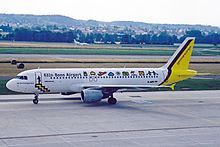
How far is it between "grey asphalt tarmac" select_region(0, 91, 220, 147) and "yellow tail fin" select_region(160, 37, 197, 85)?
81.0 inches

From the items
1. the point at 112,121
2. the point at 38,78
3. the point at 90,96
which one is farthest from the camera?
the point at 38,78

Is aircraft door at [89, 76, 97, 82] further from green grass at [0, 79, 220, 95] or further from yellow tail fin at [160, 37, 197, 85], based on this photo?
green grass at [0, 79, 220, 95]

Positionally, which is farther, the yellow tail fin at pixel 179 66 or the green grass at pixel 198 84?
the green grass at pixel 198 84

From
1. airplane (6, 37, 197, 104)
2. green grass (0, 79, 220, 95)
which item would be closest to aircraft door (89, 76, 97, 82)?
airplane (6, 37, 197, 104)

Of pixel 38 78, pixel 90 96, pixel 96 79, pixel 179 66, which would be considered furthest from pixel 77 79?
pixel 179 66

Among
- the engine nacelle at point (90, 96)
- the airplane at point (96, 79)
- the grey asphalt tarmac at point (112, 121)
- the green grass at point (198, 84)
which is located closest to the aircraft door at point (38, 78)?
the airplane at point (96, 79)

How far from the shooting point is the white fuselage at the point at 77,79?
4391cm

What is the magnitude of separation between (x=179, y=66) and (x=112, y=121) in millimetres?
15547

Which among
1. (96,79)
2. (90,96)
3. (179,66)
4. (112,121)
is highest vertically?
(179,66)

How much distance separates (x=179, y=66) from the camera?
162ft

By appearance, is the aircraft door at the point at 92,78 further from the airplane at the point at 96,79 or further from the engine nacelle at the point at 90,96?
the engine nacelle at the point at 90,96

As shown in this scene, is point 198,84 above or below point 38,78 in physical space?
below

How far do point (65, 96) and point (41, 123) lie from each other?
46.4 feet

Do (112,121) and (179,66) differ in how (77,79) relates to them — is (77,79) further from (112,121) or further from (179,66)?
(179,66)
